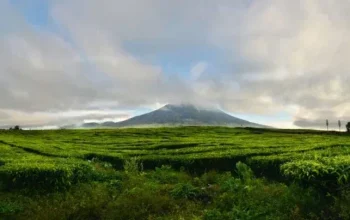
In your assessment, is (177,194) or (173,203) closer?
(173,203)

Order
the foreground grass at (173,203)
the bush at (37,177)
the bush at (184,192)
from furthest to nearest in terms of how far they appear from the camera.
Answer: the bush at (37,177)
the bush at (184,192)
the foreground grass at (173,203)

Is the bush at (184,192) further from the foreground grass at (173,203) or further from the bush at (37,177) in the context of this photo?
the bush at (37,177)

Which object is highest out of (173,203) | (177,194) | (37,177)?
(37,177)

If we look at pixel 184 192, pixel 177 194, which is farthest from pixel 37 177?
pixel 184 192

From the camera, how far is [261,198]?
42.2ft

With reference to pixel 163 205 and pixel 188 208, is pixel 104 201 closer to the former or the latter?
pixel 163 205

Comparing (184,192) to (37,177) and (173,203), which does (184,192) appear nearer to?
(173,203)

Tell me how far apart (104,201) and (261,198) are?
524 centimetres

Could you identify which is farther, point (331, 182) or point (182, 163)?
point (182, 163)

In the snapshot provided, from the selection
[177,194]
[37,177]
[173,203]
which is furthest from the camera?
[37,177]

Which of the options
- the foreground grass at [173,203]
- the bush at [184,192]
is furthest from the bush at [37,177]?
the bush at [184,192]

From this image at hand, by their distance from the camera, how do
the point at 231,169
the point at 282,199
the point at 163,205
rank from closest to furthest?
the point at 282,199 → the point at 163,205 → the point at 231,169

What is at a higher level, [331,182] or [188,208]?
[331,182]


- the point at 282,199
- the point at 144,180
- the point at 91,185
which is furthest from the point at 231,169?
the point at 282,199
